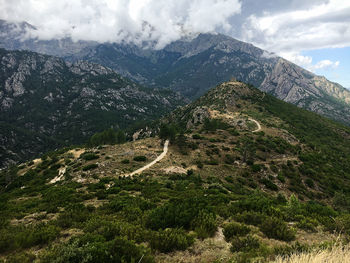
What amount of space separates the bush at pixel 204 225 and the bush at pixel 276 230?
267 centimetres

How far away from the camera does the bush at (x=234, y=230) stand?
30.1 feet

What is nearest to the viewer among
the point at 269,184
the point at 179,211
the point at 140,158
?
the point at 179,211

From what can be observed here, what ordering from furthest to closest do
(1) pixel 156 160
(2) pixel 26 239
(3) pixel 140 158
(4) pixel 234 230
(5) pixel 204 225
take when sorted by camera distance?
(1) pixel 156 160
(3) pixel 140 158
(5) pixel 204 225
(4) pixel 234 230
(2) pixel 26 239

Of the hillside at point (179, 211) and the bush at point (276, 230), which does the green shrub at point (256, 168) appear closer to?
the hillside at point (179, 211)

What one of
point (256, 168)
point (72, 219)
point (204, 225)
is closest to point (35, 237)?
point (72, 219)

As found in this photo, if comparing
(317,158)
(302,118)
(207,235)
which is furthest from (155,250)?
(302,118)

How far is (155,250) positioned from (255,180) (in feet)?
107

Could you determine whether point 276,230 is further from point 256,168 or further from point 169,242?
point 256,168

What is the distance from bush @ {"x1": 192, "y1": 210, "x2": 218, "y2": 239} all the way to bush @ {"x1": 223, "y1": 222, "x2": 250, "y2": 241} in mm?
635

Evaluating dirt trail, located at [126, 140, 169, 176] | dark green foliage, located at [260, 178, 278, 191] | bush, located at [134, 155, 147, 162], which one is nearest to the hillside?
dark green foliage, located at [260, 178, 278, 191]

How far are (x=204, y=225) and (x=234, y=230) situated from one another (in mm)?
1529

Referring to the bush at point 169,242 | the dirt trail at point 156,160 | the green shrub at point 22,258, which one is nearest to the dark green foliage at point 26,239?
the green shrub at point 22,258

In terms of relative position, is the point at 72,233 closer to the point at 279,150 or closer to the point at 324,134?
the point at 279,150

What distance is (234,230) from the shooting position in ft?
31.1
